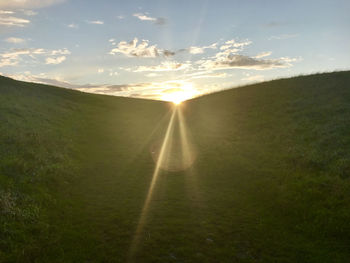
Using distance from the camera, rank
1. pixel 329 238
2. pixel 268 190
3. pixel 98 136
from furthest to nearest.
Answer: pixel 98 136
pixel 268 190
pixel 329 238

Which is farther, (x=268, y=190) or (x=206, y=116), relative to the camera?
(x=206, y=116)

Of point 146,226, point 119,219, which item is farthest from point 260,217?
point 119,219

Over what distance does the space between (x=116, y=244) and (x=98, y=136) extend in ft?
Answer: 75.4

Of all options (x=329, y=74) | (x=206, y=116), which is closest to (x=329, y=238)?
(x=206, y=116)

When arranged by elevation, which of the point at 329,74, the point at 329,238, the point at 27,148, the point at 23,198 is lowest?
the point at 329,238

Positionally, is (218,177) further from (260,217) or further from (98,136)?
(98,136)

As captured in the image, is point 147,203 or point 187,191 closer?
point 147,203

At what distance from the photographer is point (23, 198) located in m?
13.9

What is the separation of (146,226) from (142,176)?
8057mm

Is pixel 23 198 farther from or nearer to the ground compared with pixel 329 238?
farther from the ground

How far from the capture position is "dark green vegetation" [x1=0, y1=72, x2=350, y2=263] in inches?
428

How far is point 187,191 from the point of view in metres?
17.5

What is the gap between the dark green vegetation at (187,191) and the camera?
10875 mm

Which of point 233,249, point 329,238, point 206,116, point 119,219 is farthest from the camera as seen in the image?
point 206,116
